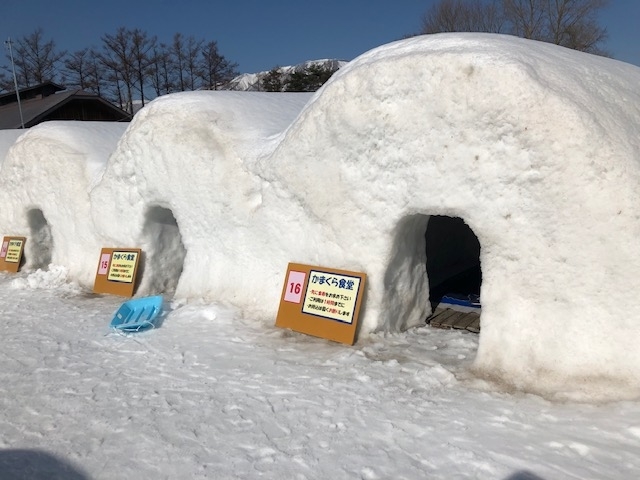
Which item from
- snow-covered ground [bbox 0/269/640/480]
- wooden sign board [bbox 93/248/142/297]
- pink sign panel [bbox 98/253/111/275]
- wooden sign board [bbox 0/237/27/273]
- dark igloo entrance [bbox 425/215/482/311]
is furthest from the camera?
wooden sign board [bbox 0/237/27/273]

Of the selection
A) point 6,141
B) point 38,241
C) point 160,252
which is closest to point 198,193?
point 160,252

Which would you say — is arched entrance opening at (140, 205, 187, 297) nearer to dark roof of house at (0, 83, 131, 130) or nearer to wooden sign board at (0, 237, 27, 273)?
wooden sign board at (0, 237, 27, 273)

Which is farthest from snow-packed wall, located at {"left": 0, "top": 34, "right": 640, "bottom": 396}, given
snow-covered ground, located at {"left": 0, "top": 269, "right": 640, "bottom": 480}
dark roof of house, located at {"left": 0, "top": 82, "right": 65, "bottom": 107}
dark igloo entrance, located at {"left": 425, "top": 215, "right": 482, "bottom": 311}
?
dark roof of house, located at {"left": 0, "top": 82, "right": 65, "bottom": 107}

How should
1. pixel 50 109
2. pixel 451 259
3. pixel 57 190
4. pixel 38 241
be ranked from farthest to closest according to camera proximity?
1. pixel 50 109
2. pixel 38 241
3. pixel 57 190
4. pixel 451 259

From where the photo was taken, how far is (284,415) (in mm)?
3328

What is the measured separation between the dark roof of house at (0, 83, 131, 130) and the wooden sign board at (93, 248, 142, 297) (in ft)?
51.4

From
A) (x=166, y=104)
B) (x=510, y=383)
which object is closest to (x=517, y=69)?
(x=510, y=383)

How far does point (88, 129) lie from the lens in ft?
27.8

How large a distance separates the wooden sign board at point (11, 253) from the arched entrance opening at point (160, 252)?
3139 mm

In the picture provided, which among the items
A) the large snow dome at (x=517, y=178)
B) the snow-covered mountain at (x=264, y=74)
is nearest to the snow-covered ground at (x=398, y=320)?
the large snow dome at (x=517, y=178)

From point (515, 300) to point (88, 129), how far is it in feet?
24.2

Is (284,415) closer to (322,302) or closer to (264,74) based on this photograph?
(322,302)

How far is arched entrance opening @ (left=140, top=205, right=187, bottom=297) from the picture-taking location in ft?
21.9

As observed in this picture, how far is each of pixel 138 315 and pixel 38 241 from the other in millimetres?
4489
